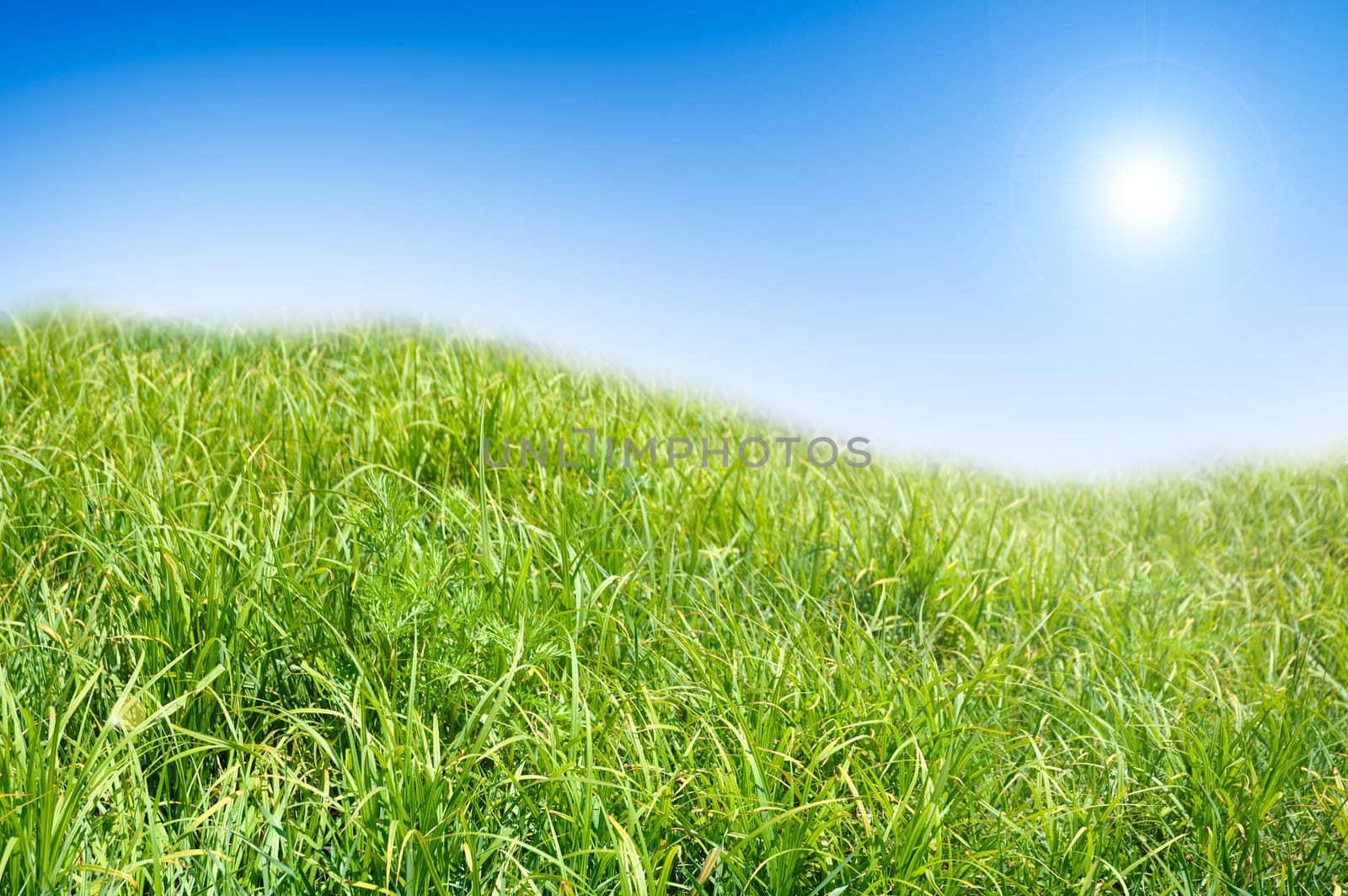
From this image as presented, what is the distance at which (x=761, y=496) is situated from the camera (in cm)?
343

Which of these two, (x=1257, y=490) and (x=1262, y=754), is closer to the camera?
(x=1262, y=754)

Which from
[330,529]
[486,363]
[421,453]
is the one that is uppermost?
[486,363]

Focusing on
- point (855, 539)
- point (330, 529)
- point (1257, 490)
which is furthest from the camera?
point (1257, 490)

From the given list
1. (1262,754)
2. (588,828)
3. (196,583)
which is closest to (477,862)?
(588,828)

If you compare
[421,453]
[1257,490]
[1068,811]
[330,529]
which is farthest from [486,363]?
[1257,490]

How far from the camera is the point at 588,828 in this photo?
1.85 meters

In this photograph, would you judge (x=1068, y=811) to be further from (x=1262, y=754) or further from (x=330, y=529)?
(x=330, y=529)

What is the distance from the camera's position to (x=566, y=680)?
2.33m

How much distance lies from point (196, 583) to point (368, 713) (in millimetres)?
613

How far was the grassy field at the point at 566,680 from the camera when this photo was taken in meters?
1.90

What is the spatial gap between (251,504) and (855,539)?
203 centimetres

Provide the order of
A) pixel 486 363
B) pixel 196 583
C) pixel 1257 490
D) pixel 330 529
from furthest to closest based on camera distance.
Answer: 1. pixel 1257 490
2. pixel 486 363
3. pixel 330 529
4. pixel 196 583

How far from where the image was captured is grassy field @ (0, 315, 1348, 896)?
1898 millimetres

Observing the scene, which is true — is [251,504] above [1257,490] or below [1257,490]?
below
